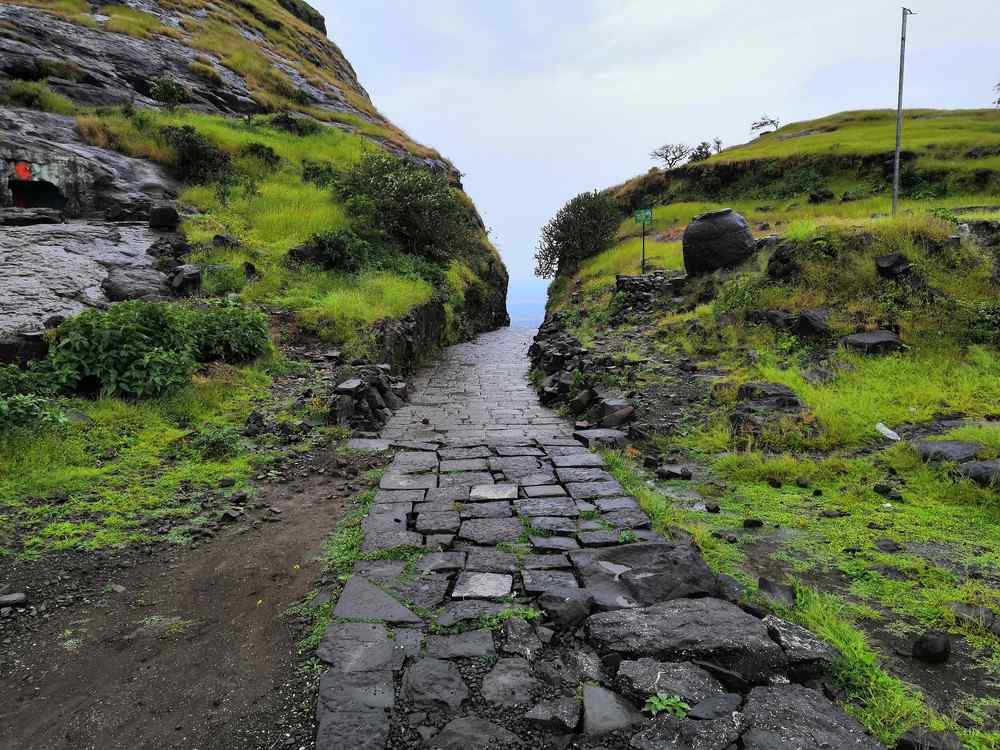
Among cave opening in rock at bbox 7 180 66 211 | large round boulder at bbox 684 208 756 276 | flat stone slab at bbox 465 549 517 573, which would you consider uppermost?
cave opening in rock at bbox 7 180 66 211

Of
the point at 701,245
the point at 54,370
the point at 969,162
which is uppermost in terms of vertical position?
the point at 969,162

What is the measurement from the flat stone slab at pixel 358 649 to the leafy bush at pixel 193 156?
745 inches

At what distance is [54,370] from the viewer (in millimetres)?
6891

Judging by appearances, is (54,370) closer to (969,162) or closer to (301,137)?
(301,137)

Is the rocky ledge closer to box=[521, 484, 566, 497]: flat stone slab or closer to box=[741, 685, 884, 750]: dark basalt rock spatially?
box=[741, 685, 884, 750]: dark basalt rock

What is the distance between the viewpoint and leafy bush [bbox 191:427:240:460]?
6.05 m

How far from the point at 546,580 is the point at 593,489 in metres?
1.91

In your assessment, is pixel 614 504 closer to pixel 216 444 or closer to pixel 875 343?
pixel 216 444

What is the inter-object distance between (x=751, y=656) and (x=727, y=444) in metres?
3.99

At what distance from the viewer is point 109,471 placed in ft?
17.6

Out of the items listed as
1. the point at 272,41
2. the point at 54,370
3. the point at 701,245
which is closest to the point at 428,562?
the point at 54,370

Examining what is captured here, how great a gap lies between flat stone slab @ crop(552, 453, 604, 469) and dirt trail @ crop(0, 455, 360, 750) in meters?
2.96

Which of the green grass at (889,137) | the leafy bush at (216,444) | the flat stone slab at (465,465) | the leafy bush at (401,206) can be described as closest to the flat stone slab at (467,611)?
the flat stone slab at (465,465)

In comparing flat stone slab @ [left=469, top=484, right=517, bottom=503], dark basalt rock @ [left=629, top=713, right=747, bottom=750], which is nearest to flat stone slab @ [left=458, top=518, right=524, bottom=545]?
flat stone slab @ [left=469, top=484, right=517, bottom=503]
